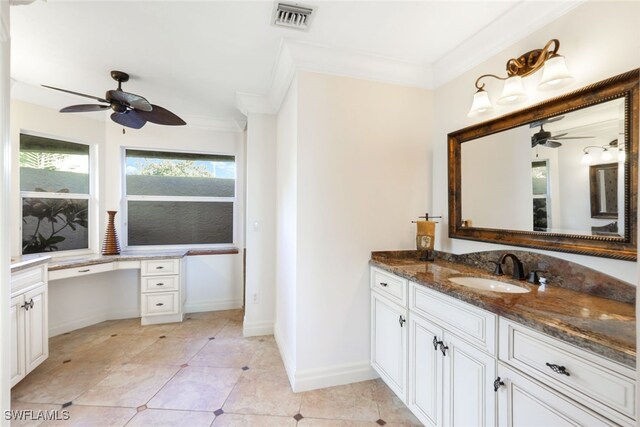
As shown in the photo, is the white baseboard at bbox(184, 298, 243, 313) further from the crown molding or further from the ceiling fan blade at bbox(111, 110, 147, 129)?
the crown molding

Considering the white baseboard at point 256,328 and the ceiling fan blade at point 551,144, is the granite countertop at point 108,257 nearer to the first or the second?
the white baseboard at point 256,328

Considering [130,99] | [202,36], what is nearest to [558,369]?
[202,36]

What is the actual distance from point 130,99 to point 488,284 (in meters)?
2.91

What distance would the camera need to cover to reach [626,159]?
1246 mm

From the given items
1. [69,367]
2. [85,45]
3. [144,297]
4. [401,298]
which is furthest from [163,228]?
[401,298]

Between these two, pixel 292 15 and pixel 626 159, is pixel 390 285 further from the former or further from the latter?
pixel 292 15

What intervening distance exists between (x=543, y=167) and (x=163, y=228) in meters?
4.08

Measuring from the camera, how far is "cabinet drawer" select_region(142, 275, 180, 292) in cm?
322

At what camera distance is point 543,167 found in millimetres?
1594

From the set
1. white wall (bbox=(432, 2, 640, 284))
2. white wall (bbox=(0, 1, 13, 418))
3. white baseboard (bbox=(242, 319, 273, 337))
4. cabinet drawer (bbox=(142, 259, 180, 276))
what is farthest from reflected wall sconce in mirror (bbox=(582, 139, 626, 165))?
cabinet drawer (bbox=(142, 259, 180, 276))

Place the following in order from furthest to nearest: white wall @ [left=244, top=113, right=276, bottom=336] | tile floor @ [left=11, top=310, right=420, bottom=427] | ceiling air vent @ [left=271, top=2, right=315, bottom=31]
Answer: white wall @ [left=244, top=113, right=276, bottom=336], tile floor @ [left=11, top=310, right=420, bottom=427], ceiling air vent @ [left=271, top=2, right=315, bottom=31]

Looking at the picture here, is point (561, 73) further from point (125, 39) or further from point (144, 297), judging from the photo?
point (144, 297)

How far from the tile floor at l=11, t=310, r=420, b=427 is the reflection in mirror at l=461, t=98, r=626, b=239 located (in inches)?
59.1

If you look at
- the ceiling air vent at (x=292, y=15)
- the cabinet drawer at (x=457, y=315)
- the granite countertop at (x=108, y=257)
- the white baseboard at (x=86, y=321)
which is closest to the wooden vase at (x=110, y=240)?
the granite countertop at (x=108, y=257)
